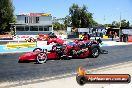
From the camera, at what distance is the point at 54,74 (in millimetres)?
11828

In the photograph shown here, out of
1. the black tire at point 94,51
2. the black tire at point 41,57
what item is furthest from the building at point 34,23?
the black tire at point 41,57

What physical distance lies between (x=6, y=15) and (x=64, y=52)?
5591 cm

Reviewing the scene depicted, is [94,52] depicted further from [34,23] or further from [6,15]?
[6,15]

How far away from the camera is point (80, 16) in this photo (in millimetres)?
88750

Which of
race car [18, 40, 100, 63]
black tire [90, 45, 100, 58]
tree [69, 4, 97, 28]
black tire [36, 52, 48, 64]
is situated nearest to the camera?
black tire [36, 52, 48, 64]

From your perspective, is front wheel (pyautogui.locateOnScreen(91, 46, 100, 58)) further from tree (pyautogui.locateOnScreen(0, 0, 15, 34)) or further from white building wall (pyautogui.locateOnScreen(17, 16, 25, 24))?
tree (pyautogui.locateOnScreen(0, 0, 15, 34))

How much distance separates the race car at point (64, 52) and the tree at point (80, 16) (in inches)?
2715

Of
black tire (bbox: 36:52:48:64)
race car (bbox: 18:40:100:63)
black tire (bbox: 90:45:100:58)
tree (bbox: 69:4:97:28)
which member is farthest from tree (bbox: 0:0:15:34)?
black tire (bbox: 36:52:48:64)

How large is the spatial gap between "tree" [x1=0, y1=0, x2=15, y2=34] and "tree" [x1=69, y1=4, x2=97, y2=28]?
22345mm

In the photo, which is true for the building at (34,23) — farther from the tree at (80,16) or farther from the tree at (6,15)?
the tree at (80,16)

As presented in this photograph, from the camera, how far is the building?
6100cm

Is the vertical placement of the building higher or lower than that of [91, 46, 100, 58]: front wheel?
higher

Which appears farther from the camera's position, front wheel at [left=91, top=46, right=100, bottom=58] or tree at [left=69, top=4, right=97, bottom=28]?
tree at [left=69, top=4, right=97, bottom=28]

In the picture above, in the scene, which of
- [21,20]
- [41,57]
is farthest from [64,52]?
[21,20]
